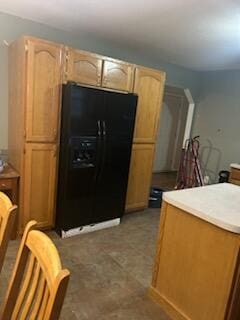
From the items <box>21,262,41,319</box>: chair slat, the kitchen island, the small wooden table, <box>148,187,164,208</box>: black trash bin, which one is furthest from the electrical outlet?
<box>21,262,41,319</box>: chair slat

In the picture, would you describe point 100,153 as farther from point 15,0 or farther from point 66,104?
point 15,0

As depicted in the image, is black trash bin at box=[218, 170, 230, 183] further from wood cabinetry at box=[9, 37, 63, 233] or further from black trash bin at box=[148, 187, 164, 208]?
wood cabinetry at box=[9, 37, 63, 233]

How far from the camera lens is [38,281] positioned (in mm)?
932

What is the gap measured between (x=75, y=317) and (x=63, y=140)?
64.6 inches

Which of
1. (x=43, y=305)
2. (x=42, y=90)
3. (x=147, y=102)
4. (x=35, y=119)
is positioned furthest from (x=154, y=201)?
(x=43, y=305)

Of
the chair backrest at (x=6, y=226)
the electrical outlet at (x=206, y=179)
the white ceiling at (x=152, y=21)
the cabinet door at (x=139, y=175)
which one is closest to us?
the chair backrest at (x=6, y=226)

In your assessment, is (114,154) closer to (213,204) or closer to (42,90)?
(42,90)

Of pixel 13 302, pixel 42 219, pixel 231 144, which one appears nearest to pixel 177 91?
pixel 231 144

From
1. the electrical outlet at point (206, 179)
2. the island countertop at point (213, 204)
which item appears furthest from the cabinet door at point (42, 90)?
the electrical outlet at point (206, 179)

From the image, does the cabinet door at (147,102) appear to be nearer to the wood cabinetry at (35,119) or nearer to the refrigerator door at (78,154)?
the refrigerator door at (78,154)

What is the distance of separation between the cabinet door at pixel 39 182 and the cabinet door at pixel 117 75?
1.00 m

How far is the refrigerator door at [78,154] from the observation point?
2.68 m

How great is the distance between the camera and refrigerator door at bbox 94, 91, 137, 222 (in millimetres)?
2969

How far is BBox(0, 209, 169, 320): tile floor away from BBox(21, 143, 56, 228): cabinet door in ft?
1.02
